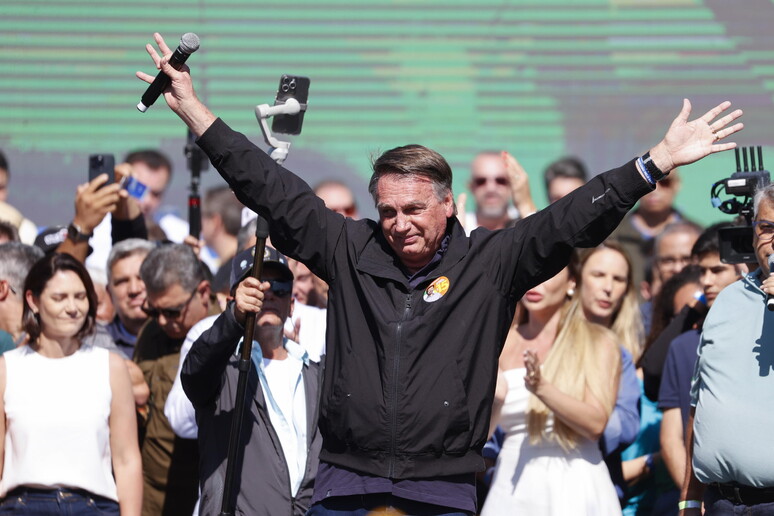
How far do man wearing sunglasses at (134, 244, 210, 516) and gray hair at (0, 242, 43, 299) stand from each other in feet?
1.83

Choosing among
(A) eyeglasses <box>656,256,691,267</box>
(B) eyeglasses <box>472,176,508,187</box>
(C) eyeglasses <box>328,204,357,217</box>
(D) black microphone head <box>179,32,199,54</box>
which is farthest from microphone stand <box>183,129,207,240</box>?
(D) black microphone head <box>179,32,199,54</box>

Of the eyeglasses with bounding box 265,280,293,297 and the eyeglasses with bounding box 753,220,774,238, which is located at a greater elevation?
the eyeglasses with bounding box 753,220,774,238

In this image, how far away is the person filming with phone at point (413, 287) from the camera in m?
3.92

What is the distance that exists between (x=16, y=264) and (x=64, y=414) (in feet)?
4.02

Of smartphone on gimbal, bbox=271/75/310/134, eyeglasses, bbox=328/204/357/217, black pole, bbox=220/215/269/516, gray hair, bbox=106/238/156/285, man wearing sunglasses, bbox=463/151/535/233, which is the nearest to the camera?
black pole, bbox=220/215/269/516

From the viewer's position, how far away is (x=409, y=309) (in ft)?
13.3

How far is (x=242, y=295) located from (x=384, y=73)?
6.02 m

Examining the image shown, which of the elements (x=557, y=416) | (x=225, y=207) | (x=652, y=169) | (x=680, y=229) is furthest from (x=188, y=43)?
(x=225, y=207)

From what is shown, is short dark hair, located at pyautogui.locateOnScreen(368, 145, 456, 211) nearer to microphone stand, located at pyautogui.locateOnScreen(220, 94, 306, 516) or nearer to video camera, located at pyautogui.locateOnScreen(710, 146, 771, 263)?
microphone stand, located at pyautogui.locateOnScreen(220, 94, 306, 516)

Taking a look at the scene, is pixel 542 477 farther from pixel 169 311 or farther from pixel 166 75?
pixel 166 75

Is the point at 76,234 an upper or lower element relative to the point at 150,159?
lower

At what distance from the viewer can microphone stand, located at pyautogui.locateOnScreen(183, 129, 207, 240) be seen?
7.01m

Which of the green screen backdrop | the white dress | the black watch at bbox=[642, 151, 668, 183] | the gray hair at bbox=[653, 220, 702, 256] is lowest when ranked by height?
the white dress

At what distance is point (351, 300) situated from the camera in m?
4.12
